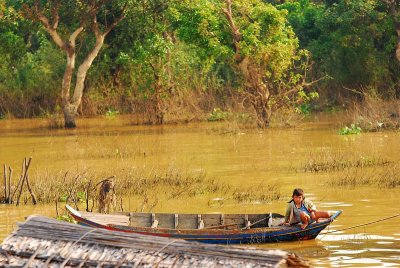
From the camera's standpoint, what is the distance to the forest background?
98.2ft

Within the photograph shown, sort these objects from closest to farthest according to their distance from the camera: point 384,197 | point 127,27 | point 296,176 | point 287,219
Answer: point 287,219, point 384,197, point 296,176, point 127,27

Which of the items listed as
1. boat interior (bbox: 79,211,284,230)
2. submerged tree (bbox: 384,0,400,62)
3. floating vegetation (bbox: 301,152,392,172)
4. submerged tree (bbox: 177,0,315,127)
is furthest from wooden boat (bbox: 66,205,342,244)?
submerged tree (bbox: 384,0,400,62)

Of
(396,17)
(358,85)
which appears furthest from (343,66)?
(396,17)

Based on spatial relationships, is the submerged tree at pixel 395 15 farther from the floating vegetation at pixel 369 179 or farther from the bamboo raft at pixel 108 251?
the bamboo raft at pixel 108 251

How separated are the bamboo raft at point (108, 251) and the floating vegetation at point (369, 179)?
8.64 metres

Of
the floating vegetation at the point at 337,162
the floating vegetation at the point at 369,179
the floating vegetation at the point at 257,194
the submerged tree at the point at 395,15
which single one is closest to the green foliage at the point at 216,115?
the submerged tree at the point at 395,15

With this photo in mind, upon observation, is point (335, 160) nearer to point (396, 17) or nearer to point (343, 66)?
point (396, 17)

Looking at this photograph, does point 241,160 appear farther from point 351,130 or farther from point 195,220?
point 195,220

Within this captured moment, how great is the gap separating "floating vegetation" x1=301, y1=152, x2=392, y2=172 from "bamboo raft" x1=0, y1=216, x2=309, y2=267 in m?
10.7

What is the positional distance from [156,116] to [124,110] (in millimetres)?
4373

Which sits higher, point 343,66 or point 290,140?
point 343,66

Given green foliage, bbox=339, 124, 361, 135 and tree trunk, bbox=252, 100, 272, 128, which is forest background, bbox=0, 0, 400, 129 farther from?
green foliage, bbox=339, 124, 361, 135

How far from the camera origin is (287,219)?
1266 centimetres

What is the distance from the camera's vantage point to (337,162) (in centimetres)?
1956
